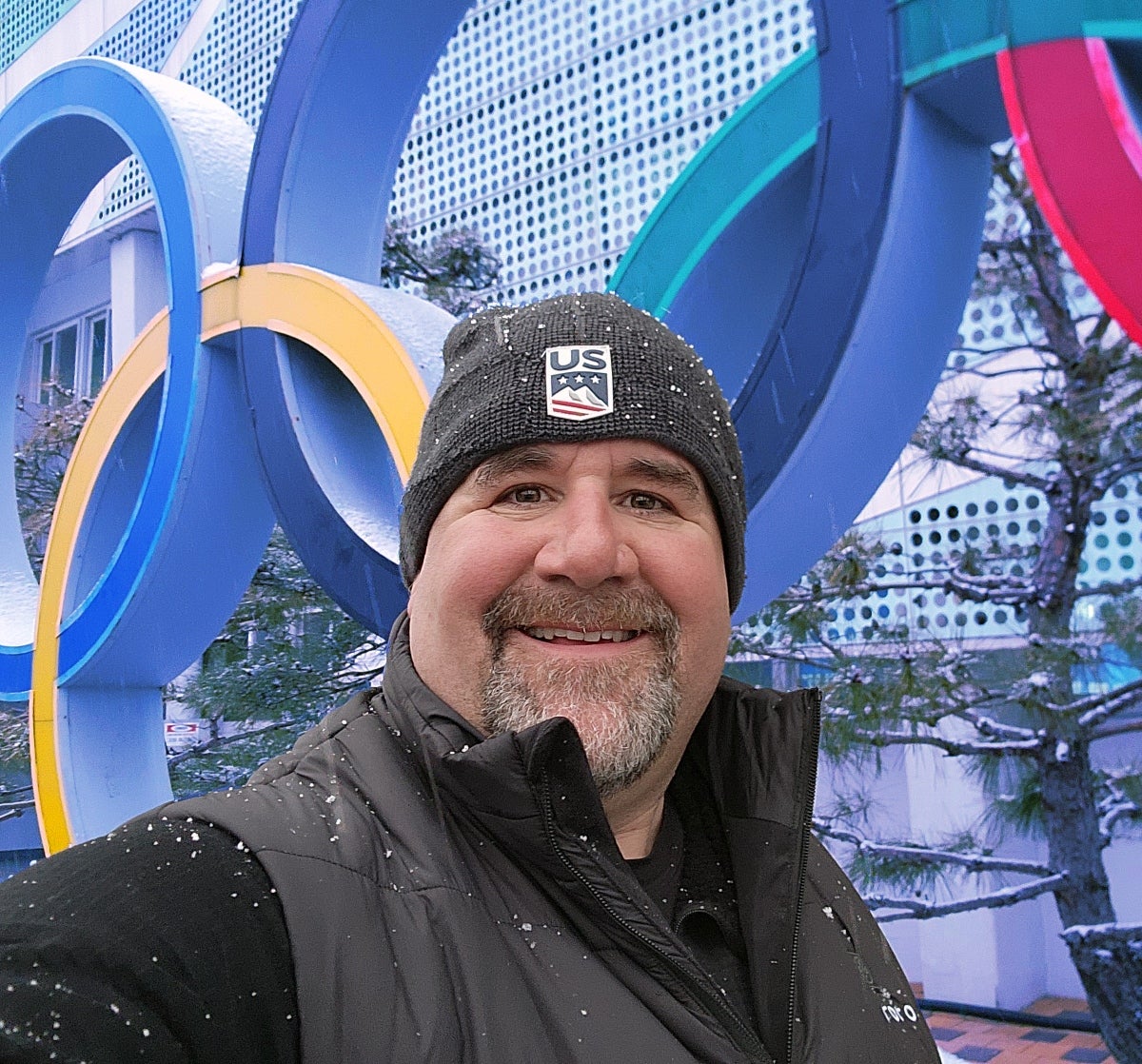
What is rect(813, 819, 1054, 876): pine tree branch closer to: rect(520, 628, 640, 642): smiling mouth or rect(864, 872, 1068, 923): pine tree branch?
rect(864, 872, 1068, 923): pine tree branch

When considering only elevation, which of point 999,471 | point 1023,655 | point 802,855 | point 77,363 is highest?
point 77,363

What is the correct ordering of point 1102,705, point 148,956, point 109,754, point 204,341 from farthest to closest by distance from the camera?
point 109,754, point 204,341, point 1102,705, point 148,956

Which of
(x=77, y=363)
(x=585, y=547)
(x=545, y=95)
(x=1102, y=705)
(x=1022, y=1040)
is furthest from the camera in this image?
(x=77, y=363)

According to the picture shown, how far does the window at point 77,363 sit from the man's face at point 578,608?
14.4ft

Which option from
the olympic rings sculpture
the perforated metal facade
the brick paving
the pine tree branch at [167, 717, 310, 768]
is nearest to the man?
the olympic rings sculpture

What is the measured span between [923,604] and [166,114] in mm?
2223

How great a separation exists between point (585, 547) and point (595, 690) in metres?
0.12

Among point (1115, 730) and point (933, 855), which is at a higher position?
point (1115, 730)

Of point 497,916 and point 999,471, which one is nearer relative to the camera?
point 497,916

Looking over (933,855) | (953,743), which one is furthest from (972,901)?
(953,743)

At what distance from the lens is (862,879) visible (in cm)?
243

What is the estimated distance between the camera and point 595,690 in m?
0.85

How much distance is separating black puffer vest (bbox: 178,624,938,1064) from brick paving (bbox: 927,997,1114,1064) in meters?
1.59

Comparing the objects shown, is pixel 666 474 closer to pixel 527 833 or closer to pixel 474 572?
pixel 474 572
